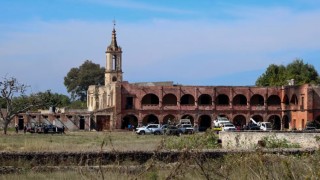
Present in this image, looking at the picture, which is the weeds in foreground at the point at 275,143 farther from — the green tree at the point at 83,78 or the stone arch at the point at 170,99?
the green tree at the point at 83,78

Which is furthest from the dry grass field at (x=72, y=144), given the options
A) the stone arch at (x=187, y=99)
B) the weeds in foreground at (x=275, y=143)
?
the stone arch at (x=187, y=99)

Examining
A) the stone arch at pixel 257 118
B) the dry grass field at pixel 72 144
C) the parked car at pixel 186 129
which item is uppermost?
the stone arch at pixel 257 118

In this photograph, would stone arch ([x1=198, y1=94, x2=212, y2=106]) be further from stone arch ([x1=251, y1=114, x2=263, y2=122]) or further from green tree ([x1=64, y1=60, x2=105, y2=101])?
green tree ([x1=64, y1=60, x2=105, y2=101])

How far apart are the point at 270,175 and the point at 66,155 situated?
846 cm

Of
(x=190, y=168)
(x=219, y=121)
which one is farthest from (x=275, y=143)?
(x=219, y=121)

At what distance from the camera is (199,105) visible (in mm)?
69688

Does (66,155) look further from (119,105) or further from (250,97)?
(250,97)

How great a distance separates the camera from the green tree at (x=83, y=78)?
389 feet

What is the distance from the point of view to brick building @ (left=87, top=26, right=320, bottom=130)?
6823 cm

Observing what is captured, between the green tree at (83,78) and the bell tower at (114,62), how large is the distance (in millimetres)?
33599

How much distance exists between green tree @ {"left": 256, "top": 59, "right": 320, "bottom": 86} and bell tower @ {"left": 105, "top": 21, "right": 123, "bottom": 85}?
20987mm

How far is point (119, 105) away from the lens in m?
67.9

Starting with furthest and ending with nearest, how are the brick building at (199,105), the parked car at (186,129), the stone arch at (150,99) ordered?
the stone arch at (150,99)
the brick building at (199,105)
the parked car at (186,129)

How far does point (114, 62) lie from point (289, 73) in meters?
24.2
